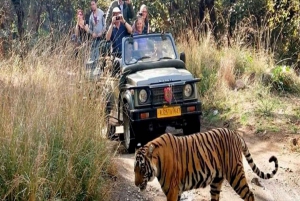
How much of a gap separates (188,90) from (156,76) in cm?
54

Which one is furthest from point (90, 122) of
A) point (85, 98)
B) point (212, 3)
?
point (212, 3)

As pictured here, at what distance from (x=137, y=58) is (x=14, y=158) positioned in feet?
12.8

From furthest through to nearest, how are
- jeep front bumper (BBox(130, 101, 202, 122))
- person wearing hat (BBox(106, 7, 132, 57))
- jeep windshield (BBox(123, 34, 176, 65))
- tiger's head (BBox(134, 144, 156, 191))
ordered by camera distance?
person wearing hat (BBox(106, 7, 132, 57)) < jeep windshield (BBox(123, 34, 176, 65)) < jeep front bumper (BBox(130, 101, 202, 122)) < tiger's head (BBox(134, 144, 156, 191))

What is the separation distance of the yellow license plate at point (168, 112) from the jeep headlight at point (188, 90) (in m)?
0.25

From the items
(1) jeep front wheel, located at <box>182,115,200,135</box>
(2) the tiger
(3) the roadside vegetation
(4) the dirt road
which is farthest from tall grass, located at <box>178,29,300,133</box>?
(2) the tiger

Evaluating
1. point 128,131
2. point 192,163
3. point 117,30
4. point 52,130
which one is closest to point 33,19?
point 117,30

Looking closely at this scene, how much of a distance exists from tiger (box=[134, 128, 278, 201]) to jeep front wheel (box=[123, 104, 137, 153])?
2.16m

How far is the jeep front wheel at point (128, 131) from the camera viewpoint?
6.98m

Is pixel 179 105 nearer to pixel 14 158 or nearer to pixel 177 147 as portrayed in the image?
pixel 177 147

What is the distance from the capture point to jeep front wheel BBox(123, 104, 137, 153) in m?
6.98

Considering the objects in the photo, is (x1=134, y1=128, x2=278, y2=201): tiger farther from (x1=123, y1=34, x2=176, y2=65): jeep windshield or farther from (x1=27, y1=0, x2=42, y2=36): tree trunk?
(x1=27, y1=0, x2=42, y2=36): tree trunk

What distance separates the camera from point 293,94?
32.4 feet

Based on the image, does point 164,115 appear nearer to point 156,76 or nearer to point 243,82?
point 156,76

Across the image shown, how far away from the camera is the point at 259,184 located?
579cm
